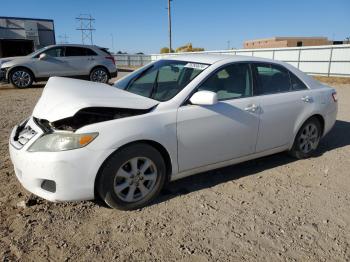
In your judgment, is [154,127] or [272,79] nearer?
[154,127]

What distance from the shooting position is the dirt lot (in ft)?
8.71

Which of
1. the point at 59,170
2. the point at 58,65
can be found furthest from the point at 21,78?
the point at 59,170

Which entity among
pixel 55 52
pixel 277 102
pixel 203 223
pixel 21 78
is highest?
pixel 55 52

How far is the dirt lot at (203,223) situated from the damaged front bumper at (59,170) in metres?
0.32

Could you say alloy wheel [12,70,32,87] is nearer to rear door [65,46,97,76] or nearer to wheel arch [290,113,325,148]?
rear door [65,46,97,76]

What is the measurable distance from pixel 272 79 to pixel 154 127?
6.50ft

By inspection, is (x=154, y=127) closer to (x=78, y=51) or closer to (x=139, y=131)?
(x=139, y=131)

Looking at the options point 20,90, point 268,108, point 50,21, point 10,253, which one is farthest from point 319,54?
point 50,21

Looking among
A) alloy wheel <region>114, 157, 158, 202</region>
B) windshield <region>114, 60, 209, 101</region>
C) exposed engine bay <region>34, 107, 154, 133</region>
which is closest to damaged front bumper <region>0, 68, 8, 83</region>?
windshield <region>114, 60, 209, 101</region>

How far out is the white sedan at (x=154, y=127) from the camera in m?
2.88

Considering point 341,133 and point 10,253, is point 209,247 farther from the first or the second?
point 341,133

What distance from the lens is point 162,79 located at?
3.96m

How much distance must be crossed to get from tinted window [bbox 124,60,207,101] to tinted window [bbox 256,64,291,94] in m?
0.87

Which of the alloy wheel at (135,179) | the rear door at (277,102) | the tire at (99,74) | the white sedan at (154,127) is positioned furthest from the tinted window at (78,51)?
the alloy wheel at (135,179)
